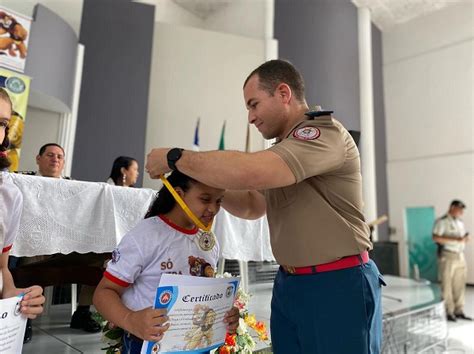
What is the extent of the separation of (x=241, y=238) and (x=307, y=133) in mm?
1549

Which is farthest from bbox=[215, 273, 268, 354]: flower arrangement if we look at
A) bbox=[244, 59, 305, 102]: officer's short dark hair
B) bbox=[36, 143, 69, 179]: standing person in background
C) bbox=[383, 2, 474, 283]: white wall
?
bbox=[383, 2, 474, 283]: white wall

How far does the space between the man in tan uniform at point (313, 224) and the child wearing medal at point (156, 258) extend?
14 cm

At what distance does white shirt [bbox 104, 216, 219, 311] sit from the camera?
42.3 inches

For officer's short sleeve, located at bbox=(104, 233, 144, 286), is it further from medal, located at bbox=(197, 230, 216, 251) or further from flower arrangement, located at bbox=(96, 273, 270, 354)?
flower arrangement, located at bbox=(96, 273, 270, 354)

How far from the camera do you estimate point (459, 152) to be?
28.9ft

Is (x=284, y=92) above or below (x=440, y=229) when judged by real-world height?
above

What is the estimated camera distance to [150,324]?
3.09ft

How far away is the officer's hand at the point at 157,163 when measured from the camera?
3.60 feet

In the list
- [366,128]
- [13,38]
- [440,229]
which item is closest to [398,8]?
[366,128]

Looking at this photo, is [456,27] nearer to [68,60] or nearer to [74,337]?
[68,60]

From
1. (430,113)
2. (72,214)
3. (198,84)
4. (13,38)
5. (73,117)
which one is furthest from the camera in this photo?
(430,113)

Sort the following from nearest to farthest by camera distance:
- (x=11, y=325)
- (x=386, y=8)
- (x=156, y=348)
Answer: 1. (x=11, y=325)
2. (x=156, y=348)
3. (x=386, y=8)

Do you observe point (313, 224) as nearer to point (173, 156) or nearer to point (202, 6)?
point (173, 156)

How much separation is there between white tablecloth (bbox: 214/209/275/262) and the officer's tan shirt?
1.21m
